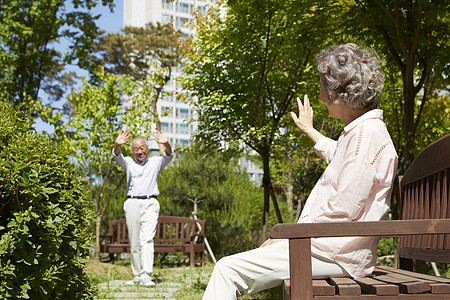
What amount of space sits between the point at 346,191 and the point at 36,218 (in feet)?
7.40

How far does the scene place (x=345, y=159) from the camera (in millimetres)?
2676

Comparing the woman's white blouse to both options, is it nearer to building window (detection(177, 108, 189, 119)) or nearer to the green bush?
the green bush

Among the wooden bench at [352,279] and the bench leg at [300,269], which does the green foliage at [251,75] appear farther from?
the bench leg at [300,269]

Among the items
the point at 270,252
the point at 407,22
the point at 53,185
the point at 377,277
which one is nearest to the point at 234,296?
the point at 270,252

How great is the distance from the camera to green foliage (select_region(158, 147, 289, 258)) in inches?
600

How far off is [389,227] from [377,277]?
465mm

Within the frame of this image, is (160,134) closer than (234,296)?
No

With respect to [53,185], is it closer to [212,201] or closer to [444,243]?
[444,243]

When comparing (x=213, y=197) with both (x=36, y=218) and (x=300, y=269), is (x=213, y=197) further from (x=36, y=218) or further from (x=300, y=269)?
(x=300, y=269)

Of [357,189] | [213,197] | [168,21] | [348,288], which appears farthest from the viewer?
[168,21]

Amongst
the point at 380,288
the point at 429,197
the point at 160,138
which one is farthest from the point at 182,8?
the point at 380,288

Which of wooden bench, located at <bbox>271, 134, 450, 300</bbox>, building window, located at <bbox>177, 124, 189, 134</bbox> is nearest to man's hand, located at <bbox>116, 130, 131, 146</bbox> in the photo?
wooden bench, located at <bbox>271, 134, 450, 300</bbox>

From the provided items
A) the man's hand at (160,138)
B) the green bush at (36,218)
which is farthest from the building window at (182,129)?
the green bush at (36,218)

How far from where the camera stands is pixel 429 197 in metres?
3.53
